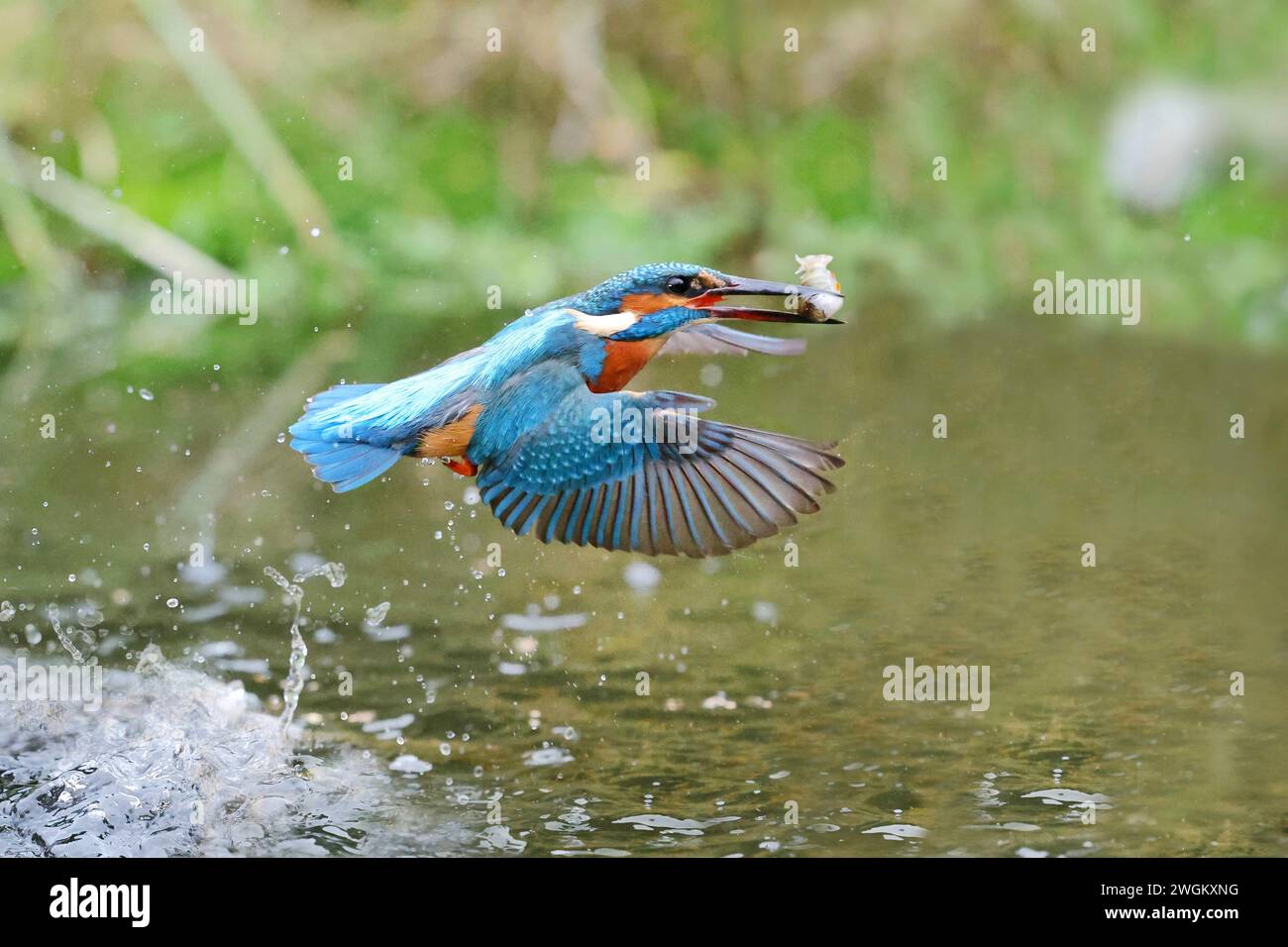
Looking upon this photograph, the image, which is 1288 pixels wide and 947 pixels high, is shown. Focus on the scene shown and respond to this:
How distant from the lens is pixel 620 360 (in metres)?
4.36

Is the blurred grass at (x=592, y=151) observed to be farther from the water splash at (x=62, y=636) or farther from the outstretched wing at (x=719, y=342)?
the outstretched wing at (x=719, y=342)

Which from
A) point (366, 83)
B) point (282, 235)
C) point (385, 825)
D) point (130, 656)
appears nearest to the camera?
point (385, 825)

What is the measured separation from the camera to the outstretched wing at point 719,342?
473 cm

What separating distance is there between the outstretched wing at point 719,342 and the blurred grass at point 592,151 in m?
4.29

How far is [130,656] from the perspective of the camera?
16.6 ft

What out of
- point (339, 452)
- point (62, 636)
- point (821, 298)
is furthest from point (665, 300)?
point (62, 636)

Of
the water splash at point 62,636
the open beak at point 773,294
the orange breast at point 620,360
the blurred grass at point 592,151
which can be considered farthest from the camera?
the blurred grass at point 592,151

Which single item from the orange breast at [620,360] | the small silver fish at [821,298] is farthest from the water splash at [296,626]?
the small silver fish at [821,298]

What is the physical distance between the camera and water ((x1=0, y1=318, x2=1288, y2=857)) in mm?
4121

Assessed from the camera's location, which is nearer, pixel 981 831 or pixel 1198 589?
pixel 981 831

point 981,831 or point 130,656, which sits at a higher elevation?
point 130,656

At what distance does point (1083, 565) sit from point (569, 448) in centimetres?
221
